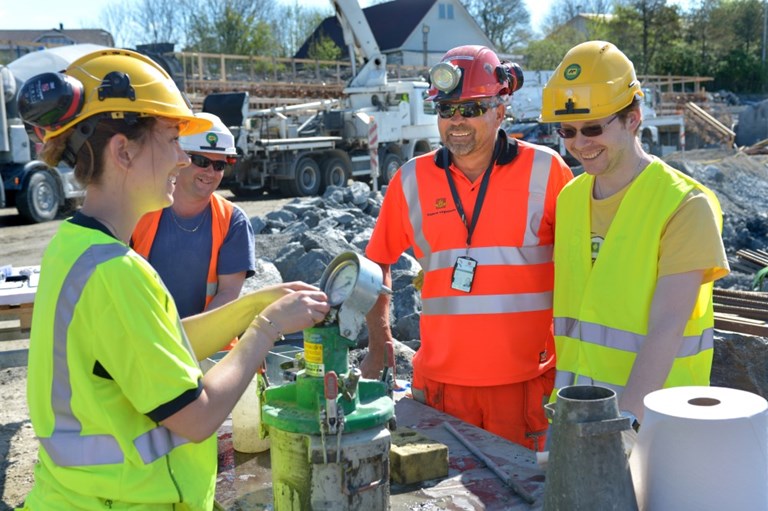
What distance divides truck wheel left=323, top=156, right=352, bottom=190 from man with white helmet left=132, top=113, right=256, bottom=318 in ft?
50.5

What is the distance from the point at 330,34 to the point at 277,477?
53.1 meters

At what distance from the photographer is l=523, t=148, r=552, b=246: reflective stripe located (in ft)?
10.1

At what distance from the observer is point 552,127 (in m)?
22.0

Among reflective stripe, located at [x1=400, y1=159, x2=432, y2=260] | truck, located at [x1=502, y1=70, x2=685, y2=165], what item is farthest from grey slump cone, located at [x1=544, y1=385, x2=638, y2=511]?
truck, located at [x1=502, y1=70, x2=685, y2=165]

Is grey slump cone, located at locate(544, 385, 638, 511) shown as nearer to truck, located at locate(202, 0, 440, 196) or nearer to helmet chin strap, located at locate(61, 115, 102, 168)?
helmet chin strap, located at locate(61, 115, 102, 168)

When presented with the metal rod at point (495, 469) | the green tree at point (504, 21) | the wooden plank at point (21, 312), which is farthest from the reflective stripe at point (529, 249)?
the green tree at point (504, 21)

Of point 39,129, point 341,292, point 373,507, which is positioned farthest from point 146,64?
point 373,507

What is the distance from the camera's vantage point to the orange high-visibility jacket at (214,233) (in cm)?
340

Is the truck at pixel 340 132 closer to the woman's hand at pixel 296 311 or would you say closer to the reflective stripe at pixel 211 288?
the reflective stripe at pixel 211 288

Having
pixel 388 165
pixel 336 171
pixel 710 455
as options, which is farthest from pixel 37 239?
pixel 710 455

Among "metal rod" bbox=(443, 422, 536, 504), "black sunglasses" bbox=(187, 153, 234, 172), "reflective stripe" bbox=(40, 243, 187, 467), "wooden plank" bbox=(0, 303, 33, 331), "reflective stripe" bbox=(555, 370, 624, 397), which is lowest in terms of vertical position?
"wooden plank" bbox=(0, 303, 33, 331)

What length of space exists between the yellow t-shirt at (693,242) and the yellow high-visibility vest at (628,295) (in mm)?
23

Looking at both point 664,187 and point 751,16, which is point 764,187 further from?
point 751,16

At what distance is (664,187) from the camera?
2393 millimetres
